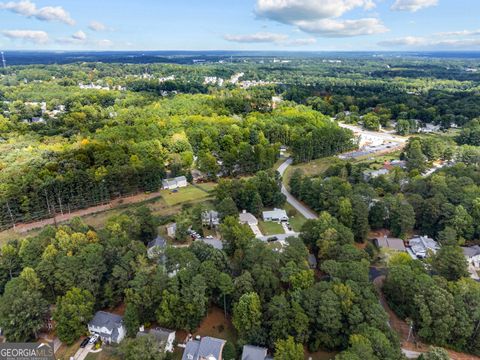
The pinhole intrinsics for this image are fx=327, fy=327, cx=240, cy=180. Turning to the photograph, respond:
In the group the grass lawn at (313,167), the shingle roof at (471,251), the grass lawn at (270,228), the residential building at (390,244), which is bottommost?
the grass lawn at (270,228)

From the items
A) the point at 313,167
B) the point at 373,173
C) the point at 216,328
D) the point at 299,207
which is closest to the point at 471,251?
the point at 299,207

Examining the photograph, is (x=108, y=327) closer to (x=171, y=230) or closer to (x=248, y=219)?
(x=171, y=230)

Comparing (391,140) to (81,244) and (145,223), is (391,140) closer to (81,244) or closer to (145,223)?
(145,223)

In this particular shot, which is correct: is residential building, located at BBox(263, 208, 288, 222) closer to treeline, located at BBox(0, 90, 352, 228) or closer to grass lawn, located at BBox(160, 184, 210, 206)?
grass lawn, located at BBox(160, 184, 210, 206)

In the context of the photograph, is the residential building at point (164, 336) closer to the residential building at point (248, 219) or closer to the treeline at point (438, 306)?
the residential building at point (248, 219)

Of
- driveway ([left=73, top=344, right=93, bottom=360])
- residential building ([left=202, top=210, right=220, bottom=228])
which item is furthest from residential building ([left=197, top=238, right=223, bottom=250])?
driveway ([left=73, top=344, right=93, bottom=360])

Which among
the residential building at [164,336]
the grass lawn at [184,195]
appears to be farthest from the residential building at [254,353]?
the grass lawn at [184,195]

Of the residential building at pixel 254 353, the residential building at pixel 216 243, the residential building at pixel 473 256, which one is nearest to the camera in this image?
the residential building at pixel 254 353
